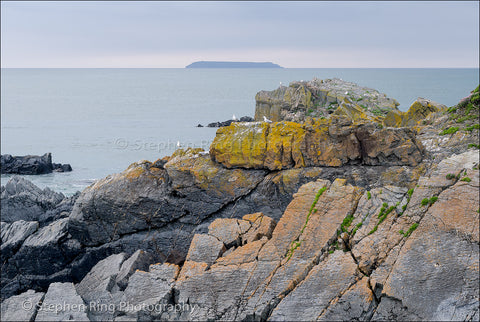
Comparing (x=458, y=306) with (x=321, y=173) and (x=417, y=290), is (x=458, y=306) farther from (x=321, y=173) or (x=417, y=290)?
(x=321, y=173)

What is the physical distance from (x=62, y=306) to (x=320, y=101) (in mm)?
31599

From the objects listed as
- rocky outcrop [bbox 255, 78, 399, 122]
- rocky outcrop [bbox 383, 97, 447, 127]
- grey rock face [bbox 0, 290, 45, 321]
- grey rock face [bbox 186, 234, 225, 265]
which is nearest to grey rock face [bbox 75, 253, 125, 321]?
grey rock face [bbox 0, 290, 45, 321]

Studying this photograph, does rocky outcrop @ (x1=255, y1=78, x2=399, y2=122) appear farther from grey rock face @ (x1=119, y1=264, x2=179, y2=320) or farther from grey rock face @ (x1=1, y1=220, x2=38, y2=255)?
grey rock face @ (x1=119, y1=264, x2=179, y2=320)

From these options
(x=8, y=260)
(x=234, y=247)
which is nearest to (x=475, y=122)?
(x=234, y=247)

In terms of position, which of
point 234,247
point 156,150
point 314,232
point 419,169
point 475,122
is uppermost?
point 475,122

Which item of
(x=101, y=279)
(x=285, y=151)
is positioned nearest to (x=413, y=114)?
(x=285, y=151)

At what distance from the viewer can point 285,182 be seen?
2058 centimetres

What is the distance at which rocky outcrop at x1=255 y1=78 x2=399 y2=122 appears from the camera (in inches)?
1476

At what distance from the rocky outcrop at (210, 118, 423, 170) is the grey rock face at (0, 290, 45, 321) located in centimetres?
1031

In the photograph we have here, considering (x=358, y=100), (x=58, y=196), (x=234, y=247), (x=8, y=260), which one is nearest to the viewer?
(x=234, y=247)

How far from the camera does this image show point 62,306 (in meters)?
14.8

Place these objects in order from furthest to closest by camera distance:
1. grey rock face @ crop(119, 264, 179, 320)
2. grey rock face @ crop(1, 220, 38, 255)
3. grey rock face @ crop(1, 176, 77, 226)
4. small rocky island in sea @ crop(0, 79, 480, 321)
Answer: grey rock face @ crop(1, 176, 77, 226)
grey rock face @ crop(1, 220, 38, 255)
grey rock face @ crop(119, 264, 179, 320)
small rocky island in sea @ crop(0, 79, 480, 321)

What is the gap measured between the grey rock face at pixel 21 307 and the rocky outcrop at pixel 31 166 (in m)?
36.4

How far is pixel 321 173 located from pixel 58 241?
13531 mm
